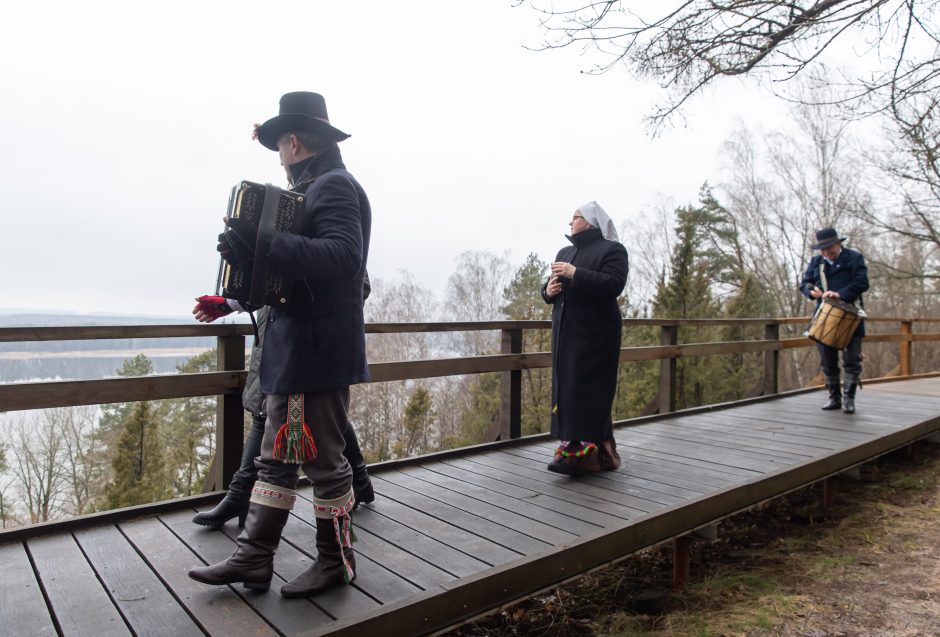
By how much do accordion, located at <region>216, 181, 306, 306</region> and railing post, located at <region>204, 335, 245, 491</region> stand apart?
120cm

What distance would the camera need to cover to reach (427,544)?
2.51 meters

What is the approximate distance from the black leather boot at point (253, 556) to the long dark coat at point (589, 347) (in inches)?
74.8

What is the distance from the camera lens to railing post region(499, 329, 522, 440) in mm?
4301

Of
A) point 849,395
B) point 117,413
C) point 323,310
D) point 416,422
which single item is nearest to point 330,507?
point 323,310

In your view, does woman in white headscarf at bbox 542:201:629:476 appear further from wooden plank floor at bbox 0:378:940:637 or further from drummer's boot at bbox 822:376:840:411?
drummer's boot at bbox 822:376:840:411

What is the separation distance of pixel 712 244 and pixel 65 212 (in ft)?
75.3

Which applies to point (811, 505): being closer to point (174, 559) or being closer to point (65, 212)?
point (174, 559)

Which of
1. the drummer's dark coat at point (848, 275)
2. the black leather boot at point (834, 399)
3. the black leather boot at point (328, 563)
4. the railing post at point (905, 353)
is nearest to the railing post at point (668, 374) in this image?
the drummer's dark coat at point (848, 275)

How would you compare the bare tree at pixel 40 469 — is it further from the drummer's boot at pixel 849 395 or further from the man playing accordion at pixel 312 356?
the drummer's boot at pixel 849 395

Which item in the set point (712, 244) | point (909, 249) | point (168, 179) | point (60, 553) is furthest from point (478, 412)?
point (168, 179)

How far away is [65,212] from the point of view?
2119 cm

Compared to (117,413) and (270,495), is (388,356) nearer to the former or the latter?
(117,413)

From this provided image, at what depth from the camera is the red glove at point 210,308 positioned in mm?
2201

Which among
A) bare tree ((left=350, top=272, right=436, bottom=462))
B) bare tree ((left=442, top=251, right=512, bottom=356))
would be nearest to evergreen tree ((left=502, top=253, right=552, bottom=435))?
bare tree ((left=442, top=251, right=512, bottom=356))
